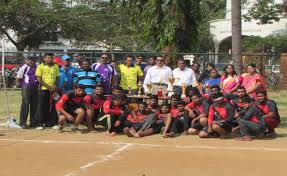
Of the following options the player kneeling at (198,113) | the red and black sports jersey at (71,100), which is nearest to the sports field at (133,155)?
the player kneeling at (198,113)

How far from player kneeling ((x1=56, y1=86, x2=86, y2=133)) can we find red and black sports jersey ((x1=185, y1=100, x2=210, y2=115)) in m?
2.49

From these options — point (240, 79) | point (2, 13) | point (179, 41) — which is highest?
point (2, 13)

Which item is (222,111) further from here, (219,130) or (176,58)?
(176,58)

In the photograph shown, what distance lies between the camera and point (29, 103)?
13.8 metres

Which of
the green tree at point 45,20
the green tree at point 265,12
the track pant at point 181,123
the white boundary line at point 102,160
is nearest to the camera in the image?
the white boundary line at point 102,160

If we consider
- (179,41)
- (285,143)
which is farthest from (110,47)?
(285,143)

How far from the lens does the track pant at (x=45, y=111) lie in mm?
13594

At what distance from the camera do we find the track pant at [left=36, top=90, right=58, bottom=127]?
13.6 m

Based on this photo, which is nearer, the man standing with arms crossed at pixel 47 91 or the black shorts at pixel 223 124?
the black shorts at pixel 223 124

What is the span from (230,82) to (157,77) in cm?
189

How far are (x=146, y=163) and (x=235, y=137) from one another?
3.67m

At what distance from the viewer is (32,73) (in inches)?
539

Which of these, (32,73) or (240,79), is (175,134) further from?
(32,73)

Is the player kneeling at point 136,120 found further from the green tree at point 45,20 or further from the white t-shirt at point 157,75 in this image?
the green tree at point 45,20
